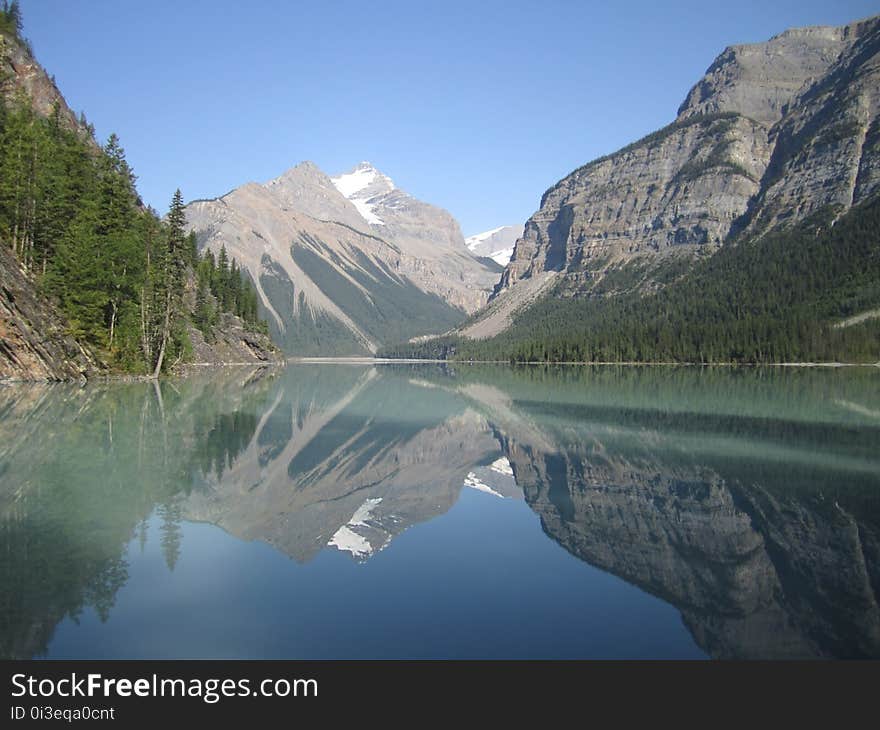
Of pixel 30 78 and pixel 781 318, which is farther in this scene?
pixel 781 318

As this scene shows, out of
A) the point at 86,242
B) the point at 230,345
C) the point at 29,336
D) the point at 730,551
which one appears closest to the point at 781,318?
the point at 230,345

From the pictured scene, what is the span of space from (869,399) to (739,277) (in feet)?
534

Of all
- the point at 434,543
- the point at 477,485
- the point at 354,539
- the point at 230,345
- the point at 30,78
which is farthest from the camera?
the point at 230,345

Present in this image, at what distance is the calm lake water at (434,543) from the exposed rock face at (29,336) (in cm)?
1816

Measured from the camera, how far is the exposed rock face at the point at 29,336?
43.8 metres

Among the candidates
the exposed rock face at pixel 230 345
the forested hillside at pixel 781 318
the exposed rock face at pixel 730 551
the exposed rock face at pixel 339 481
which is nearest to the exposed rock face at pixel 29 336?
the exposed rock face at pixel 339 481

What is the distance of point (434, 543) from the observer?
13930 millimetres

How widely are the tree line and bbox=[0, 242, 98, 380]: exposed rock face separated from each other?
1633 mm

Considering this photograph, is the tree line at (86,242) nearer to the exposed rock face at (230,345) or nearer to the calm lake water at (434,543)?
the calm lake water at (434,543)

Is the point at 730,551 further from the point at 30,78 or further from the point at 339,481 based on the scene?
the point at 30,78

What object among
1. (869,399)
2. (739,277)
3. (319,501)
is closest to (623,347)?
(739,277)

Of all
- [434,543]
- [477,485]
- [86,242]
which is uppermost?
[86,242]

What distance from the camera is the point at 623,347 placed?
487 feet

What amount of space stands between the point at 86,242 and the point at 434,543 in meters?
46.0
